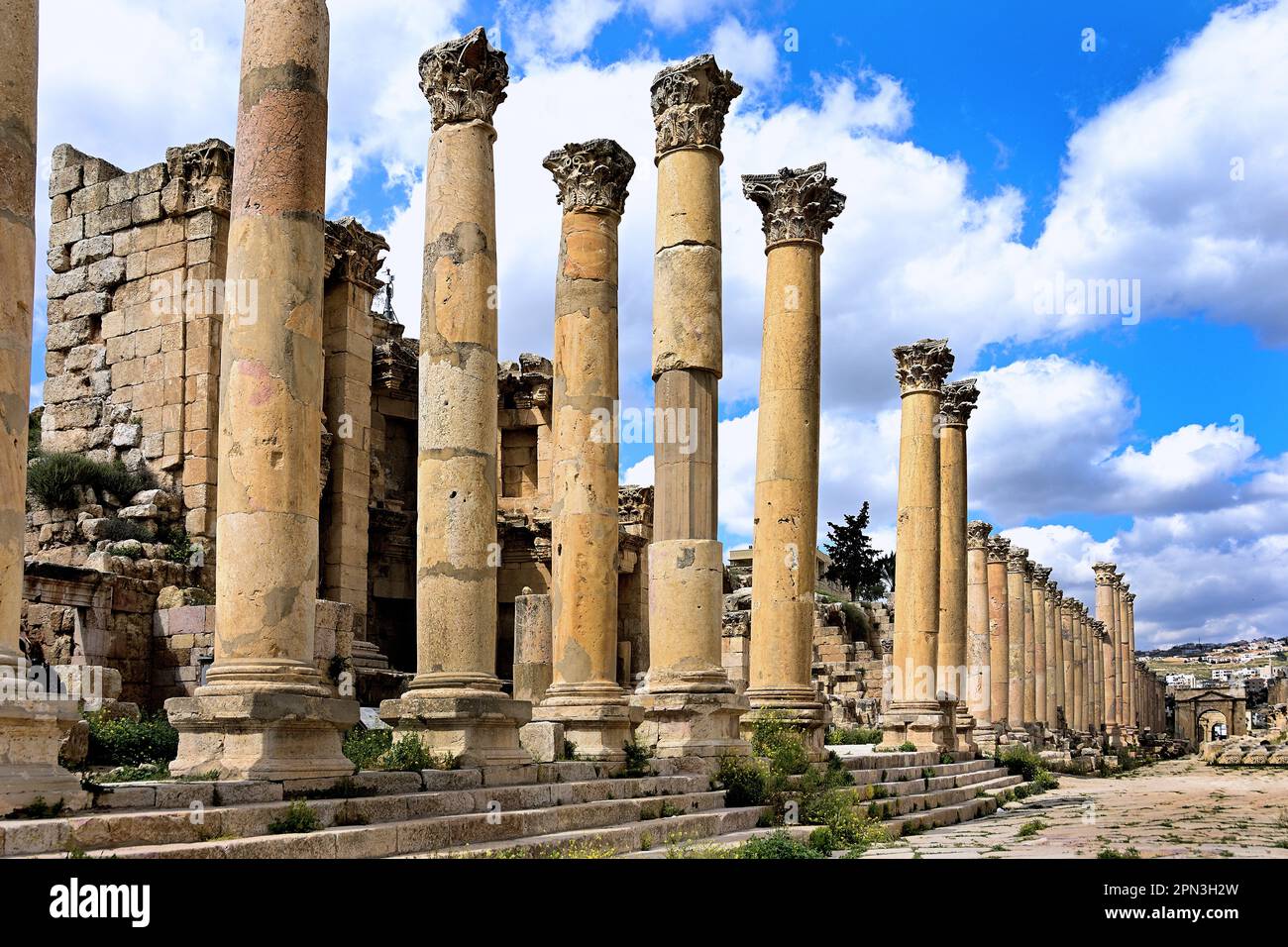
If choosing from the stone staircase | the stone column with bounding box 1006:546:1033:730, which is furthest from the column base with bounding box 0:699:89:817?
the stone column with bounding box 1006:546:1033:730

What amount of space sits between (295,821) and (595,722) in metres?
6.59

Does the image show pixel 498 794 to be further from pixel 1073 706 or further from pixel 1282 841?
pixel 1073 706

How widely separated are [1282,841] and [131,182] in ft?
79.2

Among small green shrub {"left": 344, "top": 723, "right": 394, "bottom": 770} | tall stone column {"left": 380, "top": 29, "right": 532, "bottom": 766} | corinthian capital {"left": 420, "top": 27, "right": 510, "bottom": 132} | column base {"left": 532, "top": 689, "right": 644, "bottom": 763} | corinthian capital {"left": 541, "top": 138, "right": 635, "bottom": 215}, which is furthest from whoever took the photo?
corinthian capital {"left": 541, "top": 138, "right": 635, "bottom": 215}

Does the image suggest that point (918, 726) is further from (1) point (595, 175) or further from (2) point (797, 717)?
(1) point (595, 175)

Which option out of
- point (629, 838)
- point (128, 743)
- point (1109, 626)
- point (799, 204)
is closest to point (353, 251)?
point (799, 204)

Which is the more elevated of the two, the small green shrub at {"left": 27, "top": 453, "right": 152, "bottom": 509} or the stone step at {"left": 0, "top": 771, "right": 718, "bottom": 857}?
the small green shrub at {"left": 27, "top": 453, "right": 152, "bottom": 509}

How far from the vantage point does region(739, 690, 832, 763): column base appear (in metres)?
19.6

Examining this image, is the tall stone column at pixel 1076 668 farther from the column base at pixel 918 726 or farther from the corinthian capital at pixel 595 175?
the corinthian capital at pixel 595 175

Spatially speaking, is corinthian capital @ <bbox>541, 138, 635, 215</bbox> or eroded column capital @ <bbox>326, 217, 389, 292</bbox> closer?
corinthian capital @ <bbox>541, 138, 635, 215</bbox>

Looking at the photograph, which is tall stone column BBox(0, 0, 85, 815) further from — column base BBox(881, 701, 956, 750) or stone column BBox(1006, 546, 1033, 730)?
stone column BBox(1006, 546, 1033, 730)

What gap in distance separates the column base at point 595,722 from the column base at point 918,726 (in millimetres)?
12631

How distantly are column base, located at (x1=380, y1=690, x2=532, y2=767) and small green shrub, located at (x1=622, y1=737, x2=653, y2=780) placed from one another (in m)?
2.09
